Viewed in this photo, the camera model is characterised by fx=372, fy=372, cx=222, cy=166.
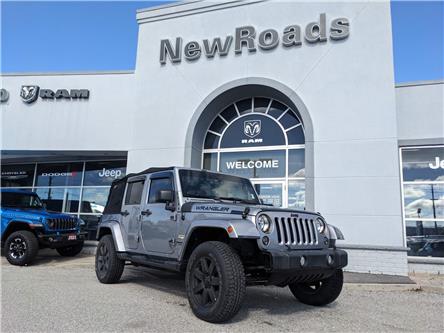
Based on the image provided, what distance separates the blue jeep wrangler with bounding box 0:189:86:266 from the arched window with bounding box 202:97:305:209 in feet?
14.4

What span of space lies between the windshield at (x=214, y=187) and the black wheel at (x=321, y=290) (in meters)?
1.50

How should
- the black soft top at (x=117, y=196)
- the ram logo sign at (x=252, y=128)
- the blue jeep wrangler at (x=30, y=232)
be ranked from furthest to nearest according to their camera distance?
the ram logo sign at (x=252, y=128)
the blue jeep wrangler at (x=30, y=232)
the black soft top at (x=117, y=196)

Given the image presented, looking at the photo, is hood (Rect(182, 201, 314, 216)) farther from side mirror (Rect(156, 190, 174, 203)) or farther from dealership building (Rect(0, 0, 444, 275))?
dealership building (Rect(0, 0, 444, 275))

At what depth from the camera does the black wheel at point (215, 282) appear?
4020 millimetres

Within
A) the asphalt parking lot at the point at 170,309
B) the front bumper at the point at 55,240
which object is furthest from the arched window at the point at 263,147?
the front bumper at the point at 55,240

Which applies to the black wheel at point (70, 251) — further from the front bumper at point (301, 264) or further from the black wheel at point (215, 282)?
the front bumper at point (301, 264)

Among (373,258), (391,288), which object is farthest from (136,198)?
(373,258)

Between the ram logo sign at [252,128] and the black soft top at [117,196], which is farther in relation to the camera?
the ram logo sign at [252,128]

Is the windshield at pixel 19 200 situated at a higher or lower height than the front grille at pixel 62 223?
higher

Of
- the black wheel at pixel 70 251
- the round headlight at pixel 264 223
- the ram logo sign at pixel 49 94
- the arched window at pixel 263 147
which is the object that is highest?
the ram logo sign at pixel 49 94

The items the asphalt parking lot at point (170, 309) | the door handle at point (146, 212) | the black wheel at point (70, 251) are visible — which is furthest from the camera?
the black wheel at point (70, 251)

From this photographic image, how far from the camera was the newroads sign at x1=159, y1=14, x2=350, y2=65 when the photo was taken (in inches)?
399

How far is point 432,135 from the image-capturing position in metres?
9.45

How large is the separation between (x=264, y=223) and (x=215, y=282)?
2.87ft
